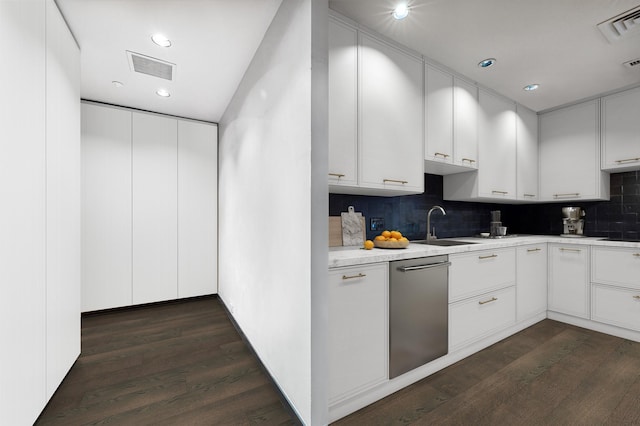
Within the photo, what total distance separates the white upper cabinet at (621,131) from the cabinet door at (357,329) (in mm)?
3141

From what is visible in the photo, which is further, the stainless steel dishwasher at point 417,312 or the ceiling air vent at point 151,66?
the ceiling air vent at point 151,66

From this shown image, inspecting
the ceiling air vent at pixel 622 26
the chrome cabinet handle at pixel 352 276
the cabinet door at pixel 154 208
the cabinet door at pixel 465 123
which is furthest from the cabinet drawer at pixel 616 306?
the cabinet door at pixel 154 208

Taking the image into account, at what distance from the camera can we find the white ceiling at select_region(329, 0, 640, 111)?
1.72 metres

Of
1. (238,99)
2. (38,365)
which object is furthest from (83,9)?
(38,365)

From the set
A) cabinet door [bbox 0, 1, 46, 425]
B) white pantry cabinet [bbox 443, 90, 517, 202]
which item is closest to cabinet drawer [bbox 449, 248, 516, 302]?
white pantry cabinet [bbox 443, 90, 517, 202]

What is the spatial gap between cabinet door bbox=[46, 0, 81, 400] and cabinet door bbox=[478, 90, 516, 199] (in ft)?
11.3

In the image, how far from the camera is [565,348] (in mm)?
2354

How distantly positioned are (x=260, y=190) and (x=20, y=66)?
1358 millimetres

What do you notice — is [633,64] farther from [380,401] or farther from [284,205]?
[380,401]

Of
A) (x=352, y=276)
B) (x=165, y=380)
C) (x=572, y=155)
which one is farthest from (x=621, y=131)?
(x=165, y=380)

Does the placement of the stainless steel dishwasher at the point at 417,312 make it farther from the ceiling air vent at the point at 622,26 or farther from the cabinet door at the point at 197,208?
the cabinet door at the point at 197,208

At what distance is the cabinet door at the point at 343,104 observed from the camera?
1777 millimetres

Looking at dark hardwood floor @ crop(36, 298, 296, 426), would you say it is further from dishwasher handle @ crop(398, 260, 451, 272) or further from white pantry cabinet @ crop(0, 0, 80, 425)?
dishwasher handle @ crop(398, 260, 451, 272)

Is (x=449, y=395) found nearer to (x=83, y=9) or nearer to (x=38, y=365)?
(x=38, y=365)
